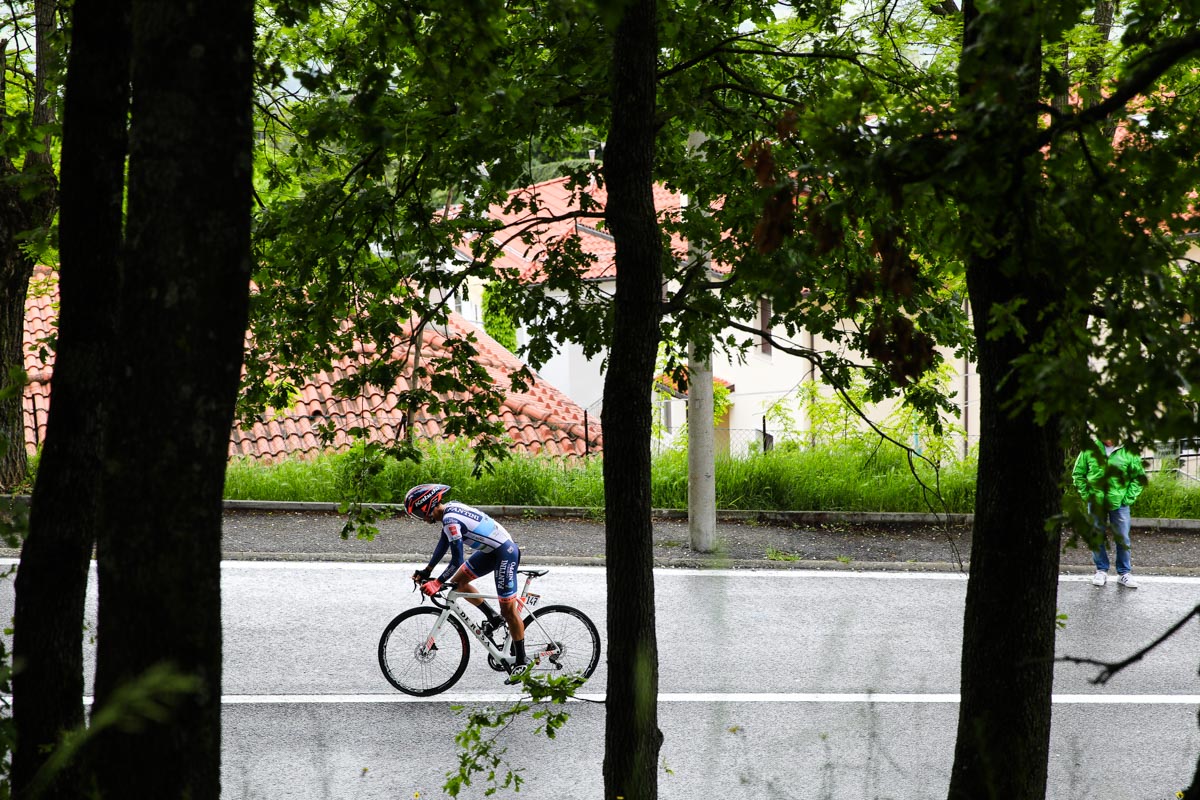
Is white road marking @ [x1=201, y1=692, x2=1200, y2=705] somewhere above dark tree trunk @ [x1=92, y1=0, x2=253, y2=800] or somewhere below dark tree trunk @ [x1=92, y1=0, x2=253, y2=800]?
below

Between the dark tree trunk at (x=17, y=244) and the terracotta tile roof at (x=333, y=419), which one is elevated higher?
the dark tree trunk at (x=17, y=244)

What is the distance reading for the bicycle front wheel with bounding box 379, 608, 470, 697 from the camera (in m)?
8.80

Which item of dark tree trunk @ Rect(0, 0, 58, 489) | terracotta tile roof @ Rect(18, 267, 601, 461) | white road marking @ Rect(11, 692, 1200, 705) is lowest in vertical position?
white road marking @ Rect(11, 692, 1200, 705)

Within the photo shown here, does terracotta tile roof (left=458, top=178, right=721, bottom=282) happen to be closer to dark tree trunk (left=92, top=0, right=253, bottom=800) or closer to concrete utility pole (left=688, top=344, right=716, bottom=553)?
concrete utility pole (left=688, top=344, right=716, bottom=553)

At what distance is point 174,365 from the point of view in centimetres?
231

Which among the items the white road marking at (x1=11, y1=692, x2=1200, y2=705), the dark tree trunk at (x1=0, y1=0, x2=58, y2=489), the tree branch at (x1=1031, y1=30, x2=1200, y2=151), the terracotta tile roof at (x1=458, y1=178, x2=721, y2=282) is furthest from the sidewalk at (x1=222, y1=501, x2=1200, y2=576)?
the tree branch at (x1=1031, y1=30, x2=1200, y2=151)

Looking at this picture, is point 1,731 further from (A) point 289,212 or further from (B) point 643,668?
(A) point 289,212

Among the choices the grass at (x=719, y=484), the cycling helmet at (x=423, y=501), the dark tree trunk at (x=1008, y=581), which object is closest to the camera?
the dark tree trunk at (x=1008, y=581)

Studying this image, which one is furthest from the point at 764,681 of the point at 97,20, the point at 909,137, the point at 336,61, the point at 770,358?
the point at 770,358

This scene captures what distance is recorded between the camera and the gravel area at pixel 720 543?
13.1m

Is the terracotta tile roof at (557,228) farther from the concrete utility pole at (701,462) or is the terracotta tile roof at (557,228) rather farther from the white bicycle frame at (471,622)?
the white bicycle frame at (471,622)

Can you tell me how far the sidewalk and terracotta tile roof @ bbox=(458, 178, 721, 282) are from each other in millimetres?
3179

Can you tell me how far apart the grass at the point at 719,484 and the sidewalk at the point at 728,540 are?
25cm

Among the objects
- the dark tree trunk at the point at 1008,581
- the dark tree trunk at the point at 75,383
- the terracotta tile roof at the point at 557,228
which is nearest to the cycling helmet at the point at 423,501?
the terracotta tile roof at the point at 557,228
